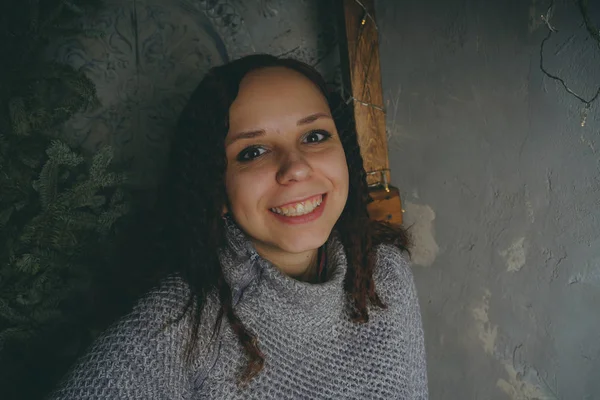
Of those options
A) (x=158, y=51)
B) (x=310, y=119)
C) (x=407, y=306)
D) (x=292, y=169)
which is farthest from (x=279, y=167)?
(x=158, y=51)

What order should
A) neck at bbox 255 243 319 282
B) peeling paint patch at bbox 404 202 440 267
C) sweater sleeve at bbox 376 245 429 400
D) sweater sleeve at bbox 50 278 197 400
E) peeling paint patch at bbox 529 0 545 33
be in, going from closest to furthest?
sweater sleeve at bbox 50 278 197 400, neck at bbox 255 243 319 282, sweater sleeve at bbox 376 245 429 400, peeling paint patch at bbox 529 0 545 33, peeling paint patch at bbox 404 202 440 267

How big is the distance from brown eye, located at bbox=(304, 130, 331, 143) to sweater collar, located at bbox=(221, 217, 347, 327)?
0.35 meters

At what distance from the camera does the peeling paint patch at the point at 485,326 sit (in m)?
2.07

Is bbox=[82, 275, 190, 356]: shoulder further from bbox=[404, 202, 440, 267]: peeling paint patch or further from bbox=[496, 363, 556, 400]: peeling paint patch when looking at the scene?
bbox=[496, 363, 556, 400]: peeling paint patch

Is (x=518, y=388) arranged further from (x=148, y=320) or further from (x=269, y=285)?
(x=148, y=320)

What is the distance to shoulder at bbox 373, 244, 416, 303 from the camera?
5.74 feet

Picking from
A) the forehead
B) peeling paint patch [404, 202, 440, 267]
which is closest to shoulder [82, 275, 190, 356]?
the forehead

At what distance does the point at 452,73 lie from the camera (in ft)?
6.49

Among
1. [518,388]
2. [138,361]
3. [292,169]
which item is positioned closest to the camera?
[138,361]

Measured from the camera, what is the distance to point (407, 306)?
1.77 m

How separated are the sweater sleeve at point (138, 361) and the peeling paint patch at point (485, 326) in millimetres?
1299

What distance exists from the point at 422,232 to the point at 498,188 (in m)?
0.36

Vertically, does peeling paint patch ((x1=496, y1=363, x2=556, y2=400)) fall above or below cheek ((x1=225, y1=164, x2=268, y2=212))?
below

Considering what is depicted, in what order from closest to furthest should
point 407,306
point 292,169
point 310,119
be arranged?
point 292,169
point 310,119
point 407,306
